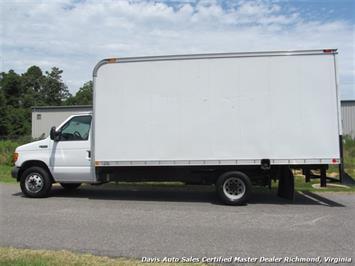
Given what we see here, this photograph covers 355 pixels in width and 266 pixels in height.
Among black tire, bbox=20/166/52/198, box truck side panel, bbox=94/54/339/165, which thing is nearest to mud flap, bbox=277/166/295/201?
box truck side panel, bbox=94/54/339/165

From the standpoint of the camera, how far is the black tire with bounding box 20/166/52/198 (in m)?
10.5

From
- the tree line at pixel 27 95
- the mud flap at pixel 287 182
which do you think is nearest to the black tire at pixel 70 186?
the mud flap at pixel 287 182

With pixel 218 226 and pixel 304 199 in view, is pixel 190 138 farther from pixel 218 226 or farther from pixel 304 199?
pixel 304 199

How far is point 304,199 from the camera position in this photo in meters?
10.6

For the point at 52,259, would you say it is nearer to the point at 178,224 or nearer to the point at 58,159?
the point at 178,224

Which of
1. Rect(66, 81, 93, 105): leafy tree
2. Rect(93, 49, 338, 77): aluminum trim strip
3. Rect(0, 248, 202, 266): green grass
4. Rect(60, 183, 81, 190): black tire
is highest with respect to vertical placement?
Rect(66, 81, 93, 105): leafy tree

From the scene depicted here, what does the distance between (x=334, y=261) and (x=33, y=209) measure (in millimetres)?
6559

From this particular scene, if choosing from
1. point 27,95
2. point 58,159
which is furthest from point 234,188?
point 27,95

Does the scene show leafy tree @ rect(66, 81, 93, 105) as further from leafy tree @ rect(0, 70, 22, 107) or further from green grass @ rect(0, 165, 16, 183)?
green grass @ rect(0, 165, 16, 183)

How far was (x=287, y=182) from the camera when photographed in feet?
32.7

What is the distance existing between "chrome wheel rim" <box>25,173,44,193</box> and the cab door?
0.43 m

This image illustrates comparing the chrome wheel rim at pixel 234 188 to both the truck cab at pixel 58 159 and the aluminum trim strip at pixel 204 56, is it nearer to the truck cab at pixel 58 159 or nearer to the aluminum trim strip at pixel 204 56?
the aluminum trim strip at pixel 204 56

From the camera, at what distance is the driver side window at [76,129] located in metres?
10.5

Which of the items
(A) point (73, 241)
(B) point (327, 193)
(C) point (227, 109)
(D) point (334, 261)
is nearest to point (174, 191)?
(C) point (227, 109)
